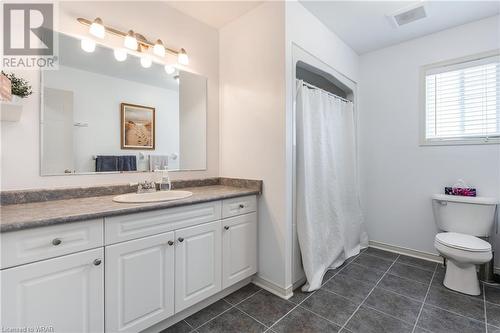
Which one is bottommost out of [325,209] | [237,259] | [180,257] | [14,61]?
[237,259]

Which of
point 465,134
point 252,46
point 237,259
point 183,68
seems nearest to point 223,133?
point 183,68

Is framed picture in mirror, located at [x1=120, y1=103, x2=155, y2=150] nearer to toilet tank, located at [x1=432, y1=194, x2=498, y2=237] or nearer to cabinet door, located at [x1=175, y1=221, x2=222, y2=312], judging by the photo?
cabinet door, located at [x1=175, y1=221, x2=222, y2=312]

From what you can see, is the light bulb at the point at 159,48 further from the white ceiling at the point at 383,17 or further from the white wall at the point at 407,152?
the white wall at the point at 407,152

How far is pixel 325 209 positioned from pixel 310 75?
5.39 ft

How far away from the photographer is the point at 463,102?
7.91ft

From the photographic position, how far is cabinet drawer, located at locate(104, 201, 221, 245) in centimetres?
128

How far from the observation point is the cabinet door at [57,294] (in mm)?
1004

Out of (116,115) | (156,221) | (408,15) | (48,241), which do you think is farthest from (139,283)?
(408,15)

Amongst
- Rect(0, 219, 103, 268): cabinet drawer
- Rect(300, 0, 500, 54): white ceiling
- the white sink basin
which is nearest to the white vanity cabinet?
Rect(0, 219, 103, 268): cabinet drawer

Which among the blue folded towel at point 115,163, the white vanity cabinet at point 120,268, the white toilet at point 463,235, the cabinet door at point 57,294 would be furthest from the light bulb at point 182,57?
the white toilet at point 463,235

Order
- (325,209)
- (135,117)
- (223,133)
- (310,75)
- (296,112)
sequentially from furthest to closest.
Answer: (310,75) → (223,133) → (325,209) → (296,112) → (135,117)

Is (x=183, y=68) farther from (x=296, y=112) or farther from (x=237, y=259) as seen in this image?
(x=237, y=259)

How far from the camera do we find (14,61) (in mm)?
1403

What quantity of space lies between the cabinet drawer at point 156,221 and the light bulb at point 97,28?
1.27m
